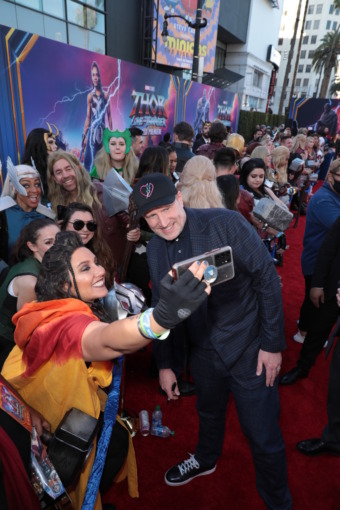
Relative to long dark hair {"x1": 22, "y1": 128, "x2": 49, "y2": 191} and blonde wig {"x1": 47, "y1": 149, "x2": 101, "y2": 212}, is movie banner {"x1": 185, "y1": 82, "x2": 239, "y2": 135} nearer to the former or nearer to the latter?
long dark hair {"x1": 22, "y1": 128, "x2": 49, "y2": 191}

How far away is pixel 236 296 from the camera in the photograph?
1772mm

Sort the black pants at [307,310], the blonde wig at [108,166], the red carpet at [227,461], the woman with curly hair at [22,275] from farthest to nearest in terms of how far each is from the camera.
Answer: the blonde wig at [108,166]
the black pants at [307,310]
the red carpet at [227,461]
the woman with curly hair at [22,275]

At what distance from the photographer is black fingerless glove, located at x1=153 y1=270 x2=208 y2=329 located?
0.99 metres

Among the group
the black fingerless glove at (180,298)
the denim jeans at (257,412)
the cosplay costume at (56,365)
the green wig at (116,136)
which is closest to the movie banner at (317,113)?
the green wig at (116,136)

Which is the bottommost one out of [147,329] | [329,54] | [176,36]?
[147,329]

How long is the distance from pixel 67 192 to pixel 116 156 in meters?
0.91

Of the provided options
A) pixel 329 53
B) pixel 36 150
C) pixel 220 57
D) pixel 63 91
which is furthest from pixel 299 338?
pixel 329 53

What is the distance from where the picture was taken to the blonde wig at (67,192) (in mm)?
3412

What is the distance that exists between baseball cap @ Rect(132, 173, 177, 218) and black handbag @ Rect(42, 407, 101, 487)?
1.04 m

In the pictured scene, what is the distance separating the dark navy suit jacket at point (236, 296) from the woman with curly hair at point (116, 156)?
2.52 metres

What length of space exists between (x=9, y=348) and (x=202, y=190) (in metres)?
1.90

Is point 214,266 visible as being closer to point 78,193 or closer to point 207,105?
point 78,193

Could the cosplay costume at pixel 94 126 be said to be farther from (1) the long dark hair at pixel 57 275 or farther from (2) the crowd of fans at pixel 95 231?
(1) the long dark hair at pixel 57 275

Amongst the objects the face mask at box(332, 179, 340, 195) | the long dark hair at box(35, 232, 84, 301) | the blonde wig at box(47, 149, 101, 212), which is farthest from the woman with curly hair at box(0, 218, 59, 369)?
the face mask at box(332, 179, 340, 195)
